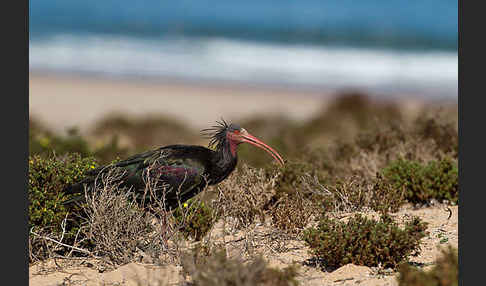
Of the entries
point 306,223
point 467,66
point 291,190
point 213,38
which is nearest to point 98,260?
point 306,223

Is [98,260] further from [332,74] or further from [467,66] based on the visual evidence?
[332,74]

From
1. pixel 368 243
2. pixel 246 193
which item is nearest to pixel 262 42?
pixel 246 193

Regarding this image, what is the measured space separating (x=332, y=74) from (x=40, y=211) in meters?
26.6

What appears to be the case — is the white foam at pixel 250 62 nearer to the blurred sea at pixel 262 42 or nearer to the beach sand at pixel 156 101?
the blurred sea at pixel 262 42

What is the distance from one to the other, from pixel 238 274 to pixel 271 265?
5.27 feet

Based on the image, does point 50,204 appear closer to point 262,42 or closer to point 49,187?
point 49,187

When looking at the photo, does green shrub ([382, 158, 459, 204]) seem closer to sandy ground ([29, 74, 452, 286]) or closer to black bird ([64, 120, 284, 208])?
black bird ([64, 120, 284, 208])

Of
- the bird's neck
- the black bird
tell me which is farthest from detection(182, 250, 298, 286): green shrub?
the bird's neck

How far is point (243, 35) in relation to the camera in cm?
4497

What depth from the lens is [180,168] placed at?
279 inches

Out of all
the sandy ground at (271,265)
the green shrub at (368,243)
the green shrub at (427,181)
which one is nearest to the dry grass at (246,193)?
the sandy ground at (271,265)

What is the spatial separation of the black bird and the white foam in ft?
73.1

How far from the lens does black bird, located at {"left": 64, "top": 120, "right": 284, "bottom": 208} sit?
7.07m

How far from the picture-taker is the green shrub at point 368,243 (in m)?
6.20
